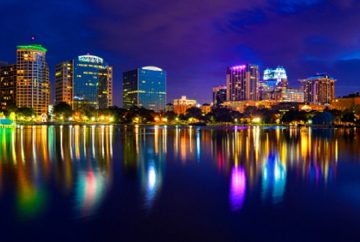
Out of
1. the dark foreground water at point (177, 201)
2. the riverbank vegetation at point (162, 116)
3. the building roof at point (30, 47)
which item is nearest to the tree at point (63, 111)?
the riverbank vegetation at point (162, 116)

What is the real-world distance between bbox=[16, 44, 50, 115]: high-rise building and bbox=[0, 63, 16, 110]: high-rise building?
4.25 meters

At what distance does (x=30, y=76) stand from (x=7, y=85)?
1691 cm

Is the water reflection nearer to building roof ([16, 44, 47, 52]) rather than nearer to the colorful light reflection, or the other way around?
the colorful light reflection

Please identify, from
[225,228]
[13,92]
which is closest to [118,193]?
[225,228]

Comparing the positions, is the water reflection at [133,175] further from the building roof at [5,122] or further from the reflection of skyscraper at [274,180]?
the building roof at [5,122]

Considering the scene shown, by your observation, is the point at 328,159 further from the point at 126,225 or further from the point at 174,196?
the point at 126,225

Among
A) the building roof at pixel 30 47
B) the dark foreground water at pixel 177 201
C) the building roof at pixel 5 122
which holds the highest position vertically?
the building roof at pixel 30 47

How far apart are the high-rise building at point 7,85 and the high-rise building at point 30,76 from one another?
4.25 metres

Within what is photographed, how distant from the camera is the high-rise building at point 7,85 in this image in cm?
18812

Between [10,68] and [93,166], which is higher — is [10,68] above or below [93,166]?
above

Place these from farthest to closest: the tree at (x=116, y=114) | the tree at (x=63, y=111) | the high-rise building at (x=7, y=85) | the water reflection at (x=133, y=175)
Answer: the high-rise building at (x=7, y=85)
the tree at (x=116, y=114)
the tree at (x=63, y=111)
the water reflection at (x=133, y=175)

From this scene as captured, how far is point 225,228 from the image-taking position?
944 centimetres

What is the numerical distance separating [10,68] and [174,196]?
663ft

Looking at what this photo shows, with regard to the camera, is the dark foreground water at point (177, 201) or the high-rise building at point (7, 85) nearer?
the dark foreground water at point (177, 201)
